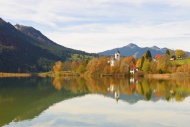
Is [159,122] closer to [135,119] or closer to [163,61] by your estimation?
[135,119]

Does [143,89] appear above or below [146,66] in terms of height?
below

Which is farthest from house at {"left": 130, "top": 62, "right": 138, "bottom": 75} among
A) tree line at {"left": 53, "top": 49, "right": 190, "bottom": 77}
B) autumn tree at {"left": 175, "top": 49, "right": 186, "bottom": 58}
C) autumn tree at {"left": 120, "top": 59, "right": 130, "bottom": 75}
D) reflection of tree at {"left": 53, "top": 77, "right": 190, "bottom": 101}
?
reflection of tree at {"left": 53, "top": 77, "right": 190, "bottom": 101}

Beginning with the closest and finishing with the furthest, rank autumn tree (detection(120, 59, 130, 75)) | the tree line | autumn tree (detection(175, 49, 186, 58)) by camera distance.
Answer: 1. the tree line
2. autumn tree (detection(120, 59, 130, 75))
3. autumn tree (detection(175, 49, 186, 58))

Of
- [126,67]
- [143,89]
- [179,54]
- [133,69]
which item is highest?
[179,54]

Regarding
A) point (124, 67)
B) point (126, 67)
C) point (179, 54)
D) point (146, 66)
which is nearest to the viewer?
point (146, 66)

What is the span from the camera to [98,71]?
12662 cm

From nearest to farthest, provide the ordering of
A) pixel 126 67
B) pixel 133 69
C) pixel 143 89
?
pixel 143 89, pixel 126 67, pixel 133 69

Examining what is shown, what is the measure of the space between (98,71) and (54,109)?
9435cm

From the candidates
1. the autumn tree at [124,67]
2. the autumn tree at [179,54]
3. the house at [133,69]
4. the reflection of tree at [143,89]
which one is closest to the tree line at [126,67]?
the autumn tree at [124,67]

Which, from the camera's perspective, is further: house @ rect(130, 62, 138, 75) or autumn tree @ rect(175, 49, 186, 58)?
autumn tree @ rect(175, 49, 186, 58)

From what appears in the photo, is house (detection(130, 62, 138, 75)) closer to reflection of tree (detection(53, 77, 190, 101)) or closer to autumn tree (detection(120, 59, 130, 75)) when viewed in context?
autumn tree (detection(120, 59, 130, 75))

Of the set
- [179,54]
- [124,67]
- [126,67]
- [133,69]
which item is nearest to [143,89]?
[126,67]

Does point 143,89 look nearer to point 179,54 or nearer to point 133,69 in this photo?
point 133,69

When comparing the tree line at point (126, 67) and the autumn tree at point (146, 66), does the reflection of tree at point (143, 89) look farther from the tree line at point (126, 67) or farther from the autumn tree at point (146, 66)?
the autumn tree at point (146, 66)
